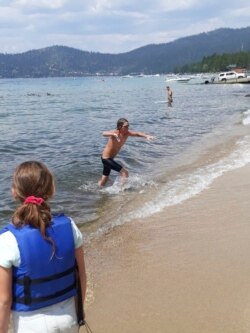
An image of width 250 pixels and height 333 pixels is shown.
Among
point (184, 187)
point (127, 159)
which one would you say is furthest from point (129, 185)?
point (127, 159)

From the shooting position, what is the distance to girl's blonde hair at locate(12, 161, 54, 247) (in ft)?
8.64

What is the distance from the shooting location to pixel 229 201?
Answer: 331 inches

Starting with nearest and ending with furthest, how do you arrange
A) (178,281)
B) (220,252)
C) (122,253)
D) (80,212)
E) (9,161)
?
1. (178,281)
2. (220,252)
3. (122,253)
4. (80,212)
5. (9,161)

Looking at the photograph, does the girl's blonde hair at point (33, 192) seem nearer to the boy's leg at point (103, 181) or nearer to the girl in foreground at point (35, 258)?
the girl in foreground at point (35, 258)

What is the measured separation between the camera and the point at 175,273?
17.4ft

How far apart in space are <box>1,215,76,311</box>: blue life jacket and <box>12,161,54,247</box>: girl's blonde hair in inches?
1.6

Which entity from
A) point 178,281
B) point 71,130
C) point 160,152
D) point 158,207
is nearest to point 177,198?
point 158,207

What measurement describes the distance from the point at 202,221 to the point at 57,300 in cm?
483

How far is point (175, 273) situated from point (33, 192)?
9.94ft

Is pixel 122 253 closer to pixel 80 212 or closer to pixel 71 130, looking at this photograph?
pixel 80 212

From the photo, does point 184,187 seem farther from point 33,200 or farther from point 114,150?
point 33,200

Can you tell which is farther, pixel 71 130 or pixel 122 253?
pixel 71 130

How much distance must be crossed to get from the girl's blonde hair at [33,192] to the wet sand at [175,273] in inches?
77.0

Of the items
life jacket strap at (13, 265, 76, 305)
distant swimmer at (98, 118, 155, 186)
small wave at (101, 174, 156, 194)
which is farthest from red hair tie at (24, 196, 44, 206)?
distant swimmer at (98, 118, 155, 186)
